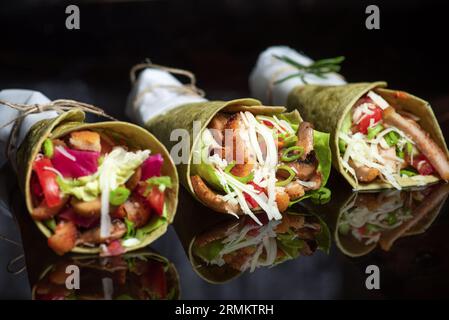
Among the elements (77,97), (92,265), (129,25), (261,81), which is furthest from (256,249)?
(129,25)

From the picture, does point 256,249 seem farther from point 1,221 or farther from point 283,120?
point 1,221

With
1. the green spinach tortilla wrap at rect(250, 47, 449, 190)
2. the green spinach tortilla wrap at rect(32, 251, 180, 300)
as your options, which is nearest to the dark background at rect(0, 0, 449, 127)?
the green spinach tortilla wrap at rect(250, 47, 449, 190)

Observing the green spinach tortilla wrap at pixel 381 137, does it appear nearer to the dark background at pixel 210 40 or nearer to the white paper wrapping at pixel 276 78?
the white paper wrapping at pixel 276 78

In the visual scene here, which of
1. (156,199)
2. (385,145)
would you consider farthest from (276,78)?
(156,199)

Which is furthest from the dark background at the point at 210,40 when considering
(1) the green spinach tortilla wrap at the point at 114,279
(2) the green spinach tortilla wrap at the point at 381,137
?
(1) the green spinach tortilla wrap at the point at 114,279

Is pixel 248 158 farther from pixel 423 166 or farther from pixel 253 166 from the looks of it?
pixel 423 166

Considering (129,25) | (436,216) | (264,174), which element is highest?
(129,25)
